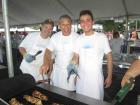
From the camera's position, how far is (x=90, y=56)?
87.7 inches

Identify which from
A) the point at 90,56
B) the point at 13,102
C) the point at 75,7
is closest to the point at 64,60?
the point at 90,56

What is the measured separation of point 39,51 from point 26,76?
2.90ft

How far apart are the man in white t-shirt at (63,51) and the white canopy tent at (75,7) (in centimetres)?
256

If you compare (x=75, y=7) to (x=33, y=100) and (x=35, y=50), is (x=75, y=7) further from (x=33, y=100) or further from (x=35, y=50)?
(x=33, y=100)

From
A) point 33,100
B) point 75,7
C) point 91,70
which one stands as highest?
point 75,7

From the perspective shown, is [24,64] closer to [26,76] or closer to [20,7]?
[26,76]

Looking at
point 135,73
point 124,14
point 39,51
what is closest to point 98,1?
point 124,14

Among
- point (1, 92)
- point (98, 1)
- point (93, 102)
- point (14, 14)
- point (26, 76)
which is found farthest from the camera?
point (14, 14)

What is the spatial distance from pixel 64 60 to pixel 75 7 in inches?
129

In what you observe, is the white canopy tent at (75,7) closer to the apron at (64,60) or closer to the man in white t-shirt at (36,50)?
the man in white t-shirt at (36,50)

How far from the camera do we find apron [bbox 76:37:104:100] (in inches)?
87.7

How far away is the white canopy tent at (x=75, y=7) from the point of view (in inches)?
190

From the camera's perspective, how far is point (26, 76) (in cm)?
196

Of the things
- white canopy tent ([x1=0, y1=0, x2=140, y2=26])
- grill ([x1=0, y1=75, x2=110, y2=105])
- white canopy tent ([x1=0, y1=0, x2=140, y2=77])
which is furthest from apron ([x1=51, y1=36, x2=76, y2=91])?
white canopy tent ([x1=0, y1=0, x2=140, y2=26])
